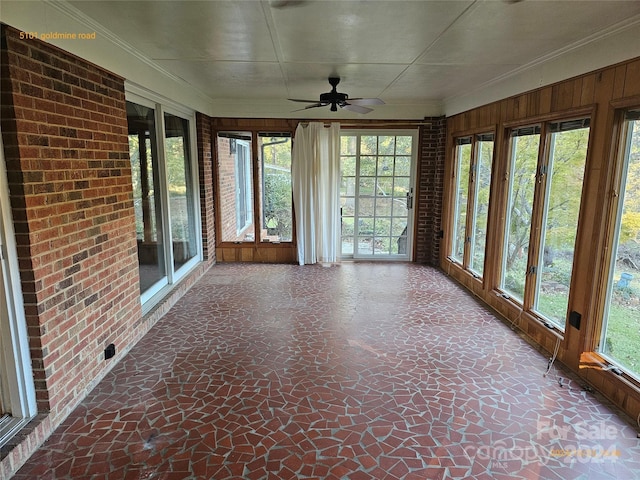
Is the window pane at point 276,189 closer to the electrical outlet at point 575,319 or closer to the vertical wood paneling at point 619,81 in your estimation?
the electrical outlet at point 575,319

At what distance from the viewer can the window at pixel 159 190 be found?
3.74 metres

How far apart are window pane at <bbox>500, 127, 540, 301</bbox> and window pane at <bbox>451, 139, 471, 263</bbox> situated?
110 centimetres

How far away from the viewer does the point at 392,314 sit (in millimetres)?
4051

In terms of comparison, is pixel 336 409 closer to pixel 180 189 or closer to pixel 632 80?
pixel 632 80

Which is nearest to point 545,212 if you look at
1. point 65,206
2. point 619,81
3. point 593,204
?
point 593,204

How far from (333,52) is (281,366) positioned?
2.59 m

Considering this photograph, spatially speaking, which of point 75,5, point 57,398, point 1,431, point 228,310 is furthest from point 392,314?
point 75,5

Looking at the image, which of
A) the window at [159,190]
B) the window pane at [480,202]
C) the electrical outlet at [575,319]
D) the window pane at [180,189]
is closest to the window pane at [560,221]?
the electrical outlet at [575,319]

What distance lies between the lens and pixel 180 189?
16.2 ft

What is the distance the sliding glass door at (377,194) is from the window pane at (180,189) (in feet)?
7.63

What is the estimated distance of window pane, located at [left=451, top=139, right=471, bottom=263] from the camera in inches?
205

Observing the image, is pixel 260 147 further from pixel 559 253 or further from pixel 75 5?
pixel 559 253

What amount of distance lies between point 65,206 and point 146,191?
1.54 metres

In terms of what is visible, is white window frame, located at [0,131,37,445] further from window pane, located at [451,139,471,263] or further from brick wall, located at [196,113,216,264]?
window pane, located at [451,139,471,263]
